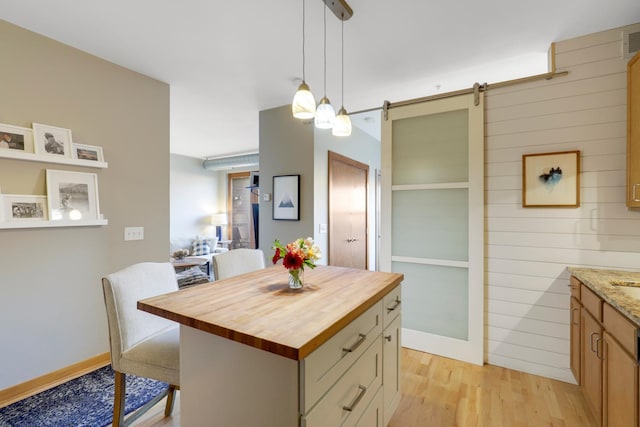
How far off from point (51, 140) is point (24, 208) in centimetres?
54

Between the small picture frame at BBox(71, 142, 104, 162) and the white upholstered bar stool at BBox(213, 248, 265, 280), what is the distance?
1.44 m

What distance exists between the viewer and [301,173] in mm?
3555

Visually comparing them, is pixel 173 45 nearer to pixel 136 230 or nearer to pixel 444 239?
pixel 136 230

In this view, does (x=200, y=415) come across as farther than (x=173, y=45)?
No

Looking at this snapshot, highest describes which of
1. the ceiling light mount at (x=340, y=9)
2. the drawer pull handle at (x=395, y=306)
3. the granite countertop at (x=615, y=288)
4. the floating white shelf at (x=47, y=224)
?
the ceiling light mount at (x=340, y=9)

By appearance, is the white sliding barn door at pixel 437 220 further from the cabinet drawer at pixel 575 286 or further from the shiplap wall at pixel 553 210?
the cabinet drawer at pixel 575 286

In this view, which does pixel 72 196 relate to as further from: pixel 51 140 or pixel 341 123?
pixel 341 123

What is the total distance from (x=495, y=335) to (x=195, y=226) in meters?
6.19

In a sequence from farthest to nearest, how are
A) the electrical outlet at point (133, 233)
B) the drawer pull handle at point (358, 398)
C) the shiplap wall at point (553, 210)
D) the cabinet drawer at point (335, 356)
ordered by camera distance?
the electrical outlet at point (133, 233)
the shiplap wall at point (553, 210)
the drawer pull handle at point (358, 398)
the cabinet drawer at point (335, 356)

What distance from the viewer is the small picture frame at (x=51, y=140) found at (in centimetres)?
213

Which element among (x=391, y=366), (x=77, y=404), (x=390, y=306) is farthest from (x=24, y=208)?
(x=391, y=366)

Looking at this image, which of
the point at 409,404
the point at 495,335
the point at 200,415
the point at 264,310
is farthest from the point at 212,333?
the point at 495,335

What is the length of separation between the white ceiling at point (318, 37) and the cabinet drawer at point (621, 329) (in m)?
1.85

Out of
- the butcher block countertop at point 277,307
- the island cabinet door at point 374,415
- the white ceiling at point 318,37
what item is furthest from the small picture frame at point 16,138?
the island cabinet door at point 374,415
